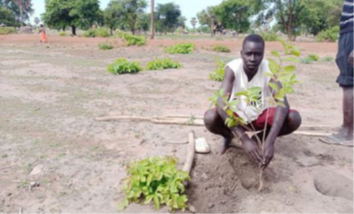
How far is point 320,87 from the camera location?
6.91m

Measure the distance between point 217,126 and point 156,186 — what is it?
0.80 metres

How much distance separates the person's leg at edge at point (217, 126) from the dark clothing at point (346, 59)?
4.60ft

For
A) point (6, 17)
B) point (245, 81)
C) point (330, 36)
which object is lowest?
point (245, 81)

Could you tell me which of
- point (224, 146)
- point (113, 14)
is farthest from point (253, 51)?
point (113, 14)

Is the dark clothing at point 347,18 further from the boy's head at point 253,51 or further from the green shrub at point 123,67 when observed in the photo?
the green shrub at point 123,67

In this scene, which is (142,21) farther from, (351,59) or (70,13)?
(351,59)

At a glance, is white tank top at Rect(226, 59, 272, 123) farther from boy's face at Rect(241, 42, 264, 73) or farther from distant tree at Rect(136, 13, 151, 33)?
distant tree at Rect(136, 13, 151, 33)

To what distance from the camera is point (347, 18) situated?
3.31 m

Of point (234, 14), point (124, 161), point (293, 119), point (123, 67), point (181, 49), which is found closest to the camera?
point (293, 119)

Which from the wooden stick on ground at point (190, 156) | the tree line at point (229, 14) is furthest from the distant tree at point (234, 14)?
the wooden stick on ground at point (190, 156)

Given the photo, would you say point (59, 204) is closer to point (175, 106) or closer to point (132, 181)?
point (132, 181)

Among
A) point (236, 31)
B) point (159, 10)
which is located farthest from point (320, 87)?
point (159, 10)

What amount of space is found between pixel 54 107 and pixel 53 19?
33168mm

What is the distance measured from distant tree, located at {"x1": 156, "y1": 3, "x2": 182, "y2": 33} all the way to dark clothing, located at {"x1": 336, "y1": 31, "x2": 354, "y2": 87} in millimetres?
54204
